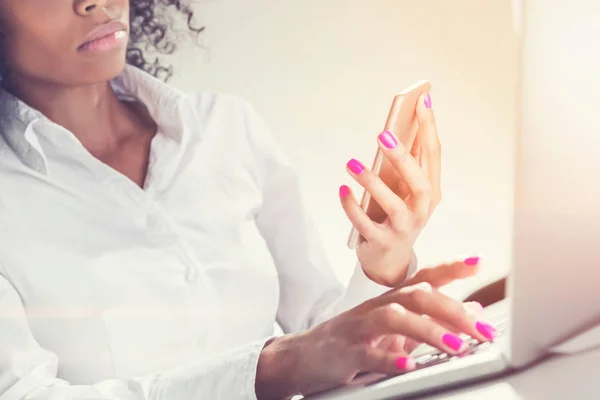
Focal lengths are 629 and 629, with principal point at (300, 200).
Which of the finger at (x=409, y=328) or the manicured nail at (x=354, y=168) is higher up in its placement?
the manicured nail at (x=354, y=168)

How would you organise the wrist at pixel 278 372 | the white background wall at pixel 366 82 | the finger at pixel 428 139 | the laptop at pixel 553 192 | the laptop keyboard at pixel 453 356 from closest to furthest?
the laptop at pixel 553 192, the laptop keyboard at pixel 453 356, the wrist at pixel 278 372, the finger at pixel 428 139, the white background wall at pixel 366 82

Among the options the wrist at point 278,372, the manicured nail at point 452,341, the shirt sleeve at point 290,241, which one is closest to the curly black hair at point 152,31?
the shirt sleeve at point 290,241

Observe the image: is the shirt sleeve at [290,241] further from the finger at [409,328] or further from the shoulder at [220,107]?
the finger at [409,328]

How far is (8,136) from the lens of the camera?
674 millimetres

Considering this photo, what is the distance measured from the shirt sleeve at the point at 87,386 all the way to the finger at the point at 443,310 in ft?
0.56

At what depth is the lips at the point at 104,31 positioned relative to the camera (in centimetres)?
68

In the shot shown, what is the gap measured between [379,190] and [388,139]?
0.05 meters

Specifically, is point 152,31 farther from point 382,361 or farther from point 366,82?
point 382,361

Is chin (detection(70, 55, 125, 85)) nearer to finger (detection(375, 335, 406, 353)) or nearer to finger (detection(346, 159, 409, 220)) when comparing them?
finger (detection(346, 159, 409, 220))

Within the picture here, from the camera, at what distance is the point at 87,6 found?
2.22 feet

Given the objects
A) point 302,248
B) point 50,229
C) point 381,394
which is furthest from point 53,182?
point 381,394

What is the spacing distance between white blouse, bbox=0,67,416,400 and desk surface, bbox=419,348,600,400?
0.25 m

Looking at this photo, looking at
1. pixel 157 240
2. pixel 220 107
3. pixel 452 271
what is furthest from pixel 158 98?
pixel 452 271

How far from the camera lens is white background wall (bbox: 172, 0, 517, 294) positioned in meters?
0.78
